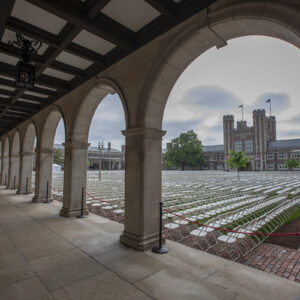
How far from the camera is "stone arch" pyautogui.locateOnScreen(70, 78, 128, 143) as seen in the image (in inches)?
251

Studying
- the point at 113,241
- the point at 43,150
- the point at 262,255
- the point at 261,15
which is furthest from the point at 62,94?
the point at 262,255

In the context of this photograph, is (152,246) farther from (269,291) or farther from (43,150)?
(43,150)

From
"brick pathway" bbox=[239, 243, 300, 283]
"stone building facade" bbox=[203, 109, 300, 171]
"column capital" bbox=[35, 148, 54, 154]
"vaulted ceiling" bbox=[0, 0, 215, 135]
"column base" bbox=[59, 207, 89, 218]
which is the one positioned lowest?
"brick pathway" bbox=[239, 243, 300, 283]

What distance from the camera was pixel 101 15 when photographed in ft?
13.3

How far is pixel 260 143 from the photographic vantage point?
64.9m

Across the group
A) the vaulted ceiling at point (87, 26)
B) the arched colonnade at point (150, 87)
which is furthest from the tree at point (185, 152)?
the vaulted ceiling at point (87, 26)

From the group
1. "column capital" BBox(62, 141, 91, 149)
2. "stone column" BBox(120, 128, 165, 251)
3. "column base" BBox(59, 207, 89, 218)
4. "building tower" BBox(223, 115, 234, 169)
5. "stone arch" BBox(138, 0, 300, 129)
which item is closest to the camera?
"stone arch" BBox(138, 0, 300, 129)

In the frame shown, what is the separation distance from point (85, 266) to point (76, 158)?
4.43 m

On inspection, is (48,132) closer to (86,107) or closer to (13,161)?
(86,107)

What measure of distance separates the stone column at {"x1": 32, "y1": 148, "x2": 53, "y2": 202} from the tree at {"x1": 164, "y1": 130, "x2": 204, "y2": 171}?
196 ft

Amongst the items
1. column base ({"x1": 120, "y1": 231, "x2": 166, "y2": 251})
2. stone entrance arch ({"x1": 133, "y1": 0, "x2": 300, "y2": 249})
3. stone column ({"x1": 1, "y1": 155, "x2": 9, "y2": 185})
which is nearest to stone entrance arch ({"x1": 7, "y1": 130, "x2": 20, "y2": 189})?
stone column ({"x1": 1, "y1": 155, "x2": 9, "y2": 185})

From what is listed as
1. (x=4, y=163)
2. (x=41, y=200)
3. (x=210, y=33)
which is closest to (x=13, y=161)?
(x=4, y=163)

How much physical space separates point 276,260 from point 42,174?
9791 mm

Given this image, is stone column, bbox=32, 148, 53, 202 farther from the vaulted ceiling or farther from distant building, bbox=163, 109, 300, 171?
distant building, bbox=163, 109, 300, 171
